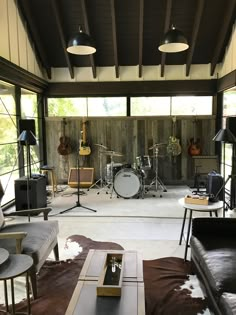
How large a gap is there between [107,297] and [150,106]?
19.6 feet

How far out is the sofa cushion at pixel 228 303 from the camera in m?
1.58

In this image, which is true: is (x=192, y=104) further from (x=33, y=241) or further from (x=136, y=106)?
(x=33, y=241)

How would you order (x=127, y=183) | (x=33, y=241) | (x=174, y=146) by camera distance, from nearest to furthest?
(x=33, y=241), (x=127, y=183), (x=174, y=146)

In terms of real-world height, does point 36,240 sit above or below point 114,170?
below

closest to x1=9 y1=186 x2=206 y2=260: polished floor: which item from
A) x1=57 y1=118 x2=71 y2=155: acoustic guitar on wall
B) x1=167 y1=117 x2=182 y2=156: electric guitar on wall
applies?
x1=167 y1=117 x2=182 y2=156: electric guitar on wall

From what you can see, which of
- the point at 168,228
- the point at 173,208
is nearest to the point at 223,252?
the point at 168,228

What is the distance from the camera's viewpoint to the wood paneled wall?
23.4 ft

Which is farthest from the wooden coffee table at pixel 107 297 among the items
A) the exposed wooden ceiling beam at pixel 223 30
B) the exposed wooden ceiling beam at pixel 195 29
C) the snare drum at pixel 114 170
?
the exposed wooden ceiling beam at pixel 223 30

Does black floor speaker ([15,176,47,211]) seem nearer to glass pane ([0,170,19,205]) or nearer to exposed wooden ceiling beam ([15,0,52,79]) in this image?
glass pane ([0,170,19,205])

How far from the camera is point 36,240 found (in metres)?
2.52

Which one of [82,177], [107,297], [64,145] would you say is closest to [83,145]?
[64,145]

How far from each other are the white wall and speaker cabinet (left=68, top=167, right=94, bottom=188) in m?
2.58

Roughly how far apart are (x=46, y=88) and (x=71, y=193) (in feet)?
9.11

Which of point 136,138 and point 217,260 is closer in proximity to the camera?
point 217,260
